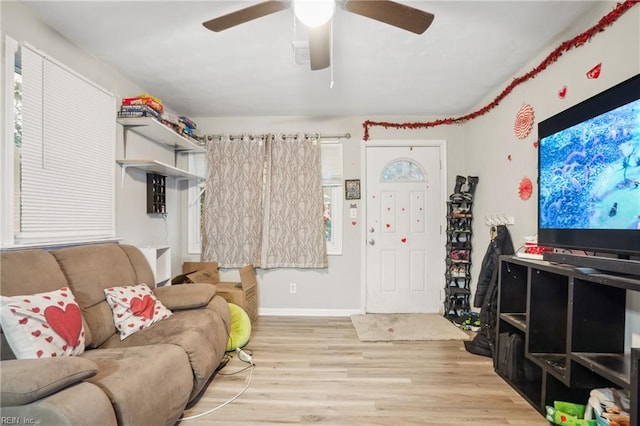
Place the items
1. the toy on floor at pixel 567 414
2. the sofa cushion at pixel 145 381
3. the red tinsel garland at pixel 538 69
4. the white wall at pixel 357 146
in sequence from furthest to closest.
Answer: the white wall at pixel 357 146 < the red tinsel garland at pixel 538 69 < the toy on floor at pixel 567 414 < the sofa cushion at pixel 145 381

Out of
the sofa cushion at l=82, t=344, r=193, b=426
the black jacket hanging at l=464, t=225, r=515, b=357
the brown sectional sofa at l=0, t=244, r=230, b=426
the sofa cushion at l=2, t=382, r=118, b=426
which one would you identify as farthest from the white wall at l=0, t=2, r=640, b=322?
the sofa cushion at l=2, t=382, r=118, b=426

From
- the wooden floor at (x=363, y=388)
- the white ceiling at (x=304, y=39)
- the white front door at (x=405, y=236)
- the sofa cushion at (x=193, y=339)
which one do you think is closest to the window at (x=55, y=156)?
the white ceiling at (x=304, y=39)

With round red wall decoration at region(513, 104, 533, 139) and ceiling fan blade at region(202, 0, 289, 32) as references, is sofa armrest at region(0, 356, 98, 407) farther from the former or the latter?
round red wall decoration at region(513, 104, 533, 139)

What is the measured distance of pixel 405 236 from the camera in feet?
11.3

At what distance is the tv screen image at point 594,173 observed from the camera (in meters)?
1.28

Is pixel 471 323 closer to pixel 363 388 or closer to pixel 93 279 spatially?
pixel 363 388

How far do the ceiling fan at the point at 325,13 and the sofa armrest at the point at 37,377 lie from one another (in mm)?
1666

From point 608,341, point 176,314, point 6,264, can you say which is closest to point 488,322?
point 608,341

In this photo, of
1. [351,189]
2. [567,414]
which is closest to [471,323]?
[567,414]

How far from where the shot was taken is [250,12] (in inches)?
55.6

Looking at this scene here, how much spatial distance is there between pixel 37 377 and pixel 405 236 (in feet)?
10.6

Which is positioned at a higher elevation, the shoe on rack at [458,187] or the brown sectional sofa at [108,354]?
the shoe on rack at [458,187]

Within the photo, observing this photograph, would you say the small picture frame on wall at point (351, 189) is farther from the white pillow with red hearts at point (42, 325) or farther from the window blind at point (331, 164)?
the white pillow with red hearts at point (42, 325)

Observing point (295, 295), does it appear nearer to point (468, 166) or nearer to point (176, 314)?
point (176, 314)
